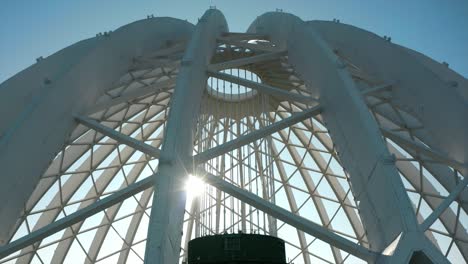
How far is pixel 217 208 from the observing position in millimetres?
34625

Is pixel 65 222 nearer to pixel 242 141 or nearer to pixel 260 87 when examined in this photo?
pixel 242 141

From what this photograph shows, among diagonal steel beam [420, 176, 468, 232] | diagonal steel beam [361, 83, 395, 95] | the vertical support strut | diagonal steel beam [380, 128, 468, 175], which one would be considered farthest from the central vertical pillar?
diagonal steel beam [380, 128, 468, 175]

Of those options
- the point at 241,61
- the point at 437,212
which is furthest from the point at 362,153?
the point at 241,61

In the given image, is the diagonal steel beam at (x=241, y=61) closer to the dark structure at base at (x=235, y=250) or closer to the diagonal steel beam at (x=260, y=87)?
the diagonal steel beam at (x=260, y=87)

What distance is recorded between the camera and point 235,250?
15.5 meters

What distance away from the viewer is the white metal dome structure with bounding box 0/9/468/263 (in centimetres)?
1409

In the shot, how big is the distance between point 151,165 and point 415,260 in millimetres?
26594

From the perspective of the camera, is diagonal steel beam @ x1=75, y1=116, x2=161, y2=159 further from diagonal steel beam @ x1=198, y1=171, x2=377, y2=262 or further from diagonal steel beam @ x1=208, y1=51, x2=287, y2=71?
diagonal steel beam @ x1=208, y1=51, x2=287, y2=71

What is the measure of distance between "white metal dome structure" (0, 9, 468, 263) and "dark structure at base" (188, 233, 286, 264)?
4.27ft

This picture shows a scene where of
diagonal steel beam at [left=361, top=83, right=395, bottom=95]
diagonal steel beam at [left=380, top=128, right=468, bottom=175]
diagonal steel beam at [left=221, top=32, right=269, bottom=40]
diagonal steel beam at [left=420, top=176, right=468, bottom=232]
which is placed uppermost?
diagonal steel beam at [left=221, top=32, right=269, bottom=40]

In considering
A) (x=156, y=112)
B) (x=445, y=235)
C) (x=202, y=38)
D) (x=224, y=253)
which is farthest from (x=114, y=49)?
(x=445, y=235)

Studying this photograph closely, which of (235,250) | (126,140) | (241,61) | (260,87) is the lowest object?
(235,250)

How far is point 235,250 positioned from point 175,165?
385cm

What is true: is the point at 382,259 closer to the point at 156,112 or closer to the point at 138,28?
the point at 138,28
